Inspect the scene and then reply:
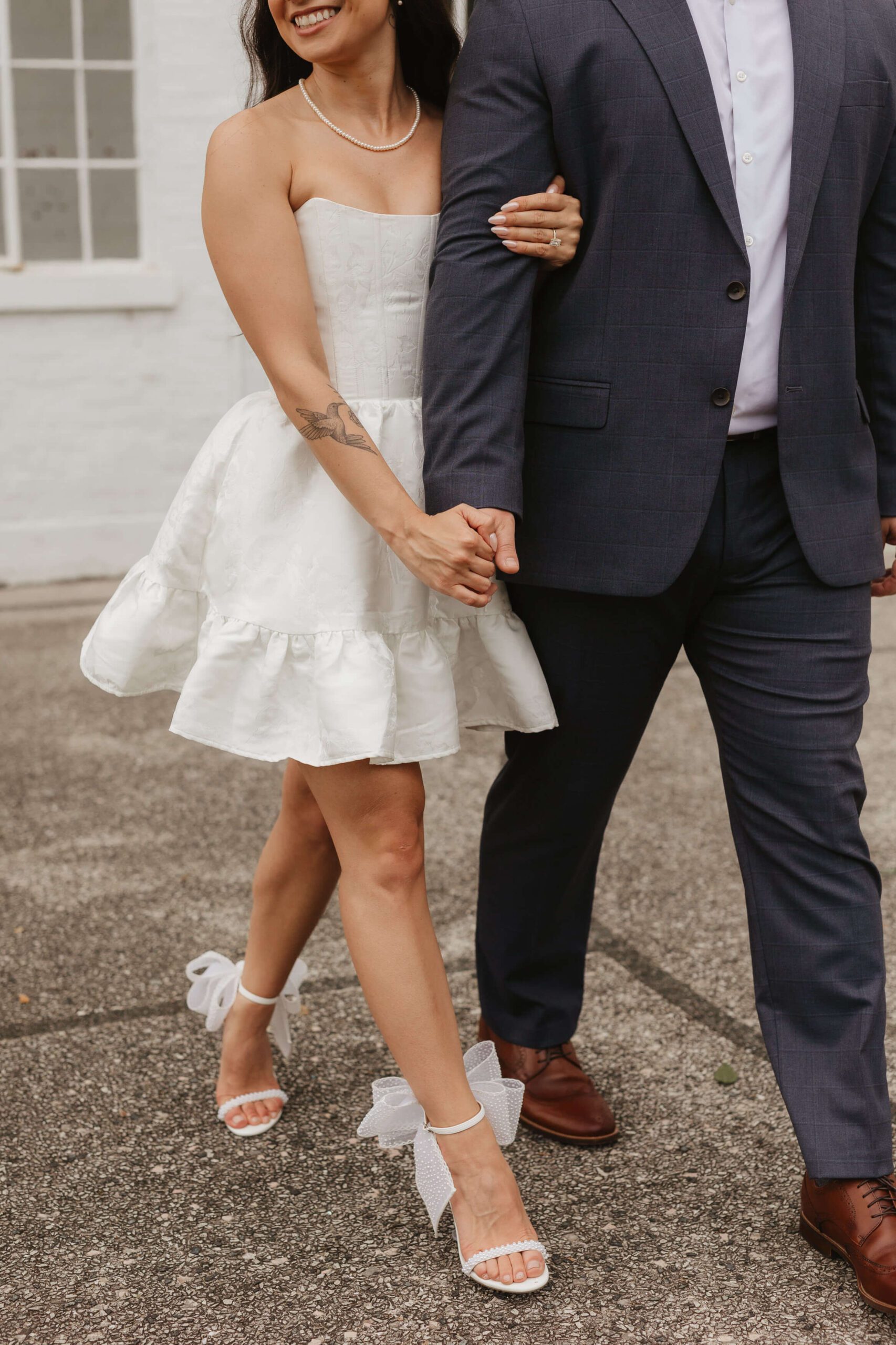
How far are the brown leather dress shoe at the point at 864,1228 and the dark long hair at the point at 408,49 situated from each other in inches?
72.1

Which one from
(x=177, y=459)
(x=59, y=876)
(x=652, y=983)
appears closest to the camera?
(x=652, y=983)

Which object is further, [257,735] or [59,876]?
[59,876]

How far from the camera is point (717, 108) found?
212 cm

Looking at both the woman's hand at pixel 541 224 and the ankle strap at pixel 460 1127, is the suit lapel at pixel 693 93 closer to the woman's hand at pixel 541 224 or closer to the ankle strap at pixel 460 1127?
the woman's hand at pixel 541 224

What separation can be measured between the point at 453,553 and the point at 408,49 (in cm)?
90

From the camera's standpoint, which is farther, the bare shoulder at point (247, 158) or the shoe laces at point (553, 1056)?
the shoe laces at point (553, 1056)

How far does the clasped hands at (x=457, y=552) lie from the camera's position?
2.08 metres

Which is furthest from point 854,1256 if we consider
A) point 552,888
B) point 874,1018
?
point 552,888

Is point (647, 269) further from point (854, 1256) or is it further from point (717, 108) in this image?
point (854, 1256)

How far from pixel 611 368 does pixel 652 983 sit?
1.58 meters

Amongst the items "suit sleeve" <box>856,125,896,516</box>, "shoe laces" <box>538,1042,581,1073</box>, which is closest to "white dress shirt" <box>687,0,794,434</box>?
"suit sleeve" <box>856,125,896,516</box>

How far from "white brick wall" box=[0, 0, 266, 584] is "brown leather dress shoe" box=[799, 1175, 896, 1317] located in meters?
5.74

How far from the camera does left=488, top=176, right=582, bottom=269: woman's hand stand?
83.9 inches

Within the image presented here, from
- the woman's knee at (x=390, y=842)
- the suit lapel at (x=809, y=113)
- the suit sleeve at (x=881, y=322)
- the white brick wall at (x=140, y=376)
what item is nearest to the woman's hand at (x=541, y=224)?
the suit lapel at (x=809, y=113)
